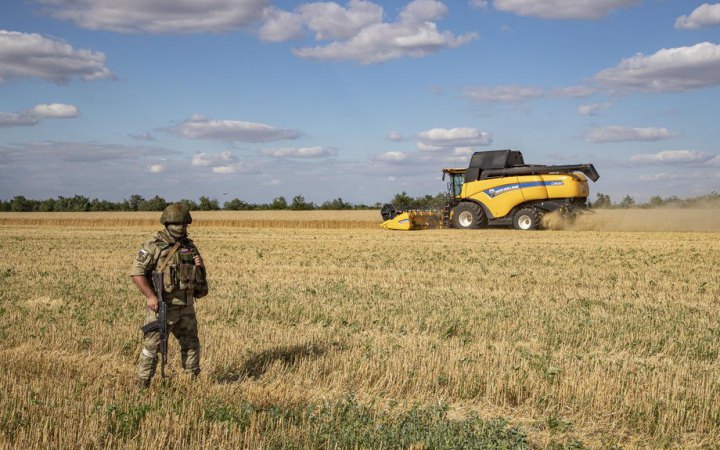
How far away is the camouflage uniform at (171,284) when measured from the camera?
670cm

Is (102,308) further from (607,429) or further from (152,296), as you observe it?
(607,429)

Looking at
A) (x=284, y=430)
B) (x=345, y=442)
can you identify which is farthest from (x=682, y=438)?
(x=284, y=430)

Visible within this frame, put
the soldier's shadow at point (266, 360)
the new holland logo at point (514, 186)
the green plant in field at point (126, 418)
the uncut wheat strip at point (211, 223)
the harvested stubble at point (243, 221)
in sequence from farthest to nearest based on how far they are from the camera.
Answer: the harvested stubble at point (243, 221), the uncut wheat strip at point (211, 223), the new holland logo at point (514, 186), the soldier's shadow at point (266, 360), the green plant in field at point (126, 418)

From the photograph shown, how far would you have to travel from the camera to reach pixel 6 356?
26.3 feet

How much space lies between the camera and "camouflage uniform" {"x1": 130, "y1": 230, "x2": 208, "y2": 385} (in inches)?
264

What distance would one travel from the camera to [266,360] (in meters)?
7.93

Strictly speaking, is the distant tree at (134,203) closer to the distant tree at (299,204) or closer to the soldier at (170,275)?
the distant tree at (299,204)

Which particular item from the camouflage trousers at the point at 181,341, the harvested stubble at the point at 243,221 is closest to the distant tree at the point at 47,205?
the harvested stubble at the point at 243,221

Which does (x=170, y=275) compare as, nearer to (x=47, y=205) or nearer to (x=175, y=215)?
(x=175, y=215)

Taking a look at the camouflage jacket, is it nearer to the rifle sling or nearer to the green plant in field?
the rifle sling

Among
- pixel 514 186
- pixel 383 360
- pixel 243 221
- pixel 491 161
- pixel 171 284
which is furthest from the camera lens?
pixel 243 221

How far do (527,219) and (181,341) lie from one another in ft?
78.9

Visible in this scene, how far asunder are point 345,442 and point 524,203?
84.8 feet

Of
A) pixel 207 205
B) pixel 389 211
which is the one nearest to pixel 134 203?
pixel 207 205
